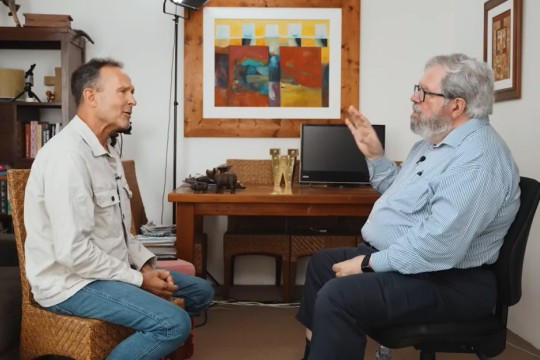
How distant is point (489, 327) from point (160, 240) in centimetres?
191

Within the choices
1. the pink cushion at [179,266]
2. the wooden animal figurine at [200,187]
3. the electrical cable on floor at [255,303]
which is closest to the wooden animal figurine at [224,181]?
the wooden animal figurine at [200,187]

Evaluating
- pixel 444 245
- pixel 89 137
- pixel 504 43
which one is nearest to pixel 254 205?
pixel 89 137

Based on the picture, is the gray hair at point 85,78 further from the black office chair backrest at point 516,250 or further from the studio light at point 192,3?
the studio light at point 192,3

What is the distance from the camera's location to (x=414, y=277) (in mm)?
1908

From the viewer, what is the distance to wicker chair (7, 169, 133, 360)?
1.91 metres

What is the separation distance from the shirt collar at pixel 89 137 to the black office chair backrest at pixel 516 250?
4.45 ft

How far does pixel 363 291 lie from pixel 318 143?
2.12 metres

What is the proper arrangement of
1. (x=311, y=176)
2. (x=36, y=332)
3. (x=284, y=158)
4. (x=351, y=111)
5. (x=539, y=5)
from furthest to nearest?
(x=311, y=176) < (x=284, y=158) < (x=539, y=5) < (x=351, y=111) < (x=36, y=332)

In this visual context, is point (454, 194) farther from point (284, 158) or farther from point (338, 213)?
point (284, 158)

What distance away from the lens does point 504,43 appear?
3277 millimetres

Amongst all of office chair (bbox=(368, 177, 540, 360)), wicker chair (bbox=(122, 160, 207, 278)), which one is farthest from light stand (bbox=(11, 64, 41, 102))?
office chair (bbox=(368, 177, 540, 360))

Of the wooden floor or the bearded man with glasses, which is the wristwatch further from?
the wooden floor

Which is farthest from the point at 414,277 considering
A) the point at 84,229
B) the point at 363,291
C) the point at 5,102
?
the point at 5,102

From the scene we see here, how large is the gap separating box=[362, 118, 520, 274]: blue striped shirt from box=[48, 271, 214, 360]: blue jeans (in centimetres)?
67
